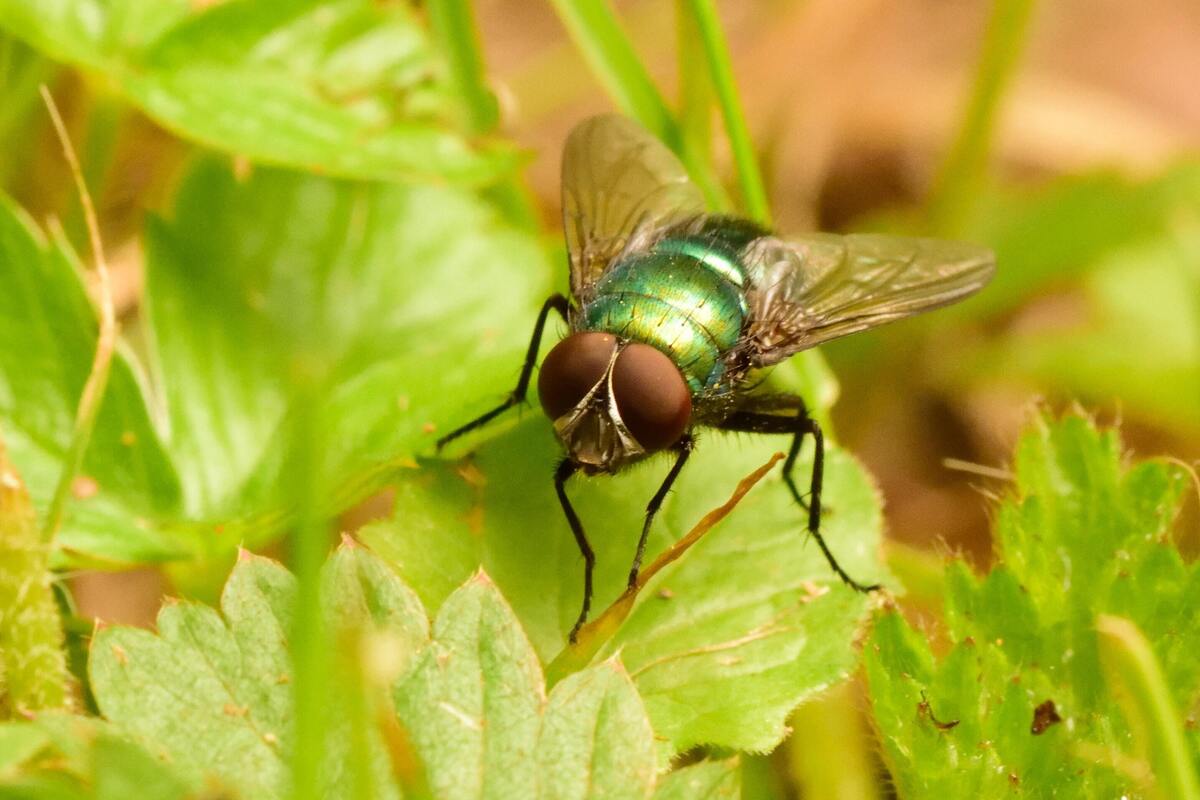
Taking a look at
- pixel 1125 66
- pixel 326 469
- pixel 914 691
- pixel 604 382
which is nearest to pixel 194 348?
pixel 326 469

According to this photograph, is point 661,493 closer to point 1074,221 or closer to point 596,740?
point 596,740

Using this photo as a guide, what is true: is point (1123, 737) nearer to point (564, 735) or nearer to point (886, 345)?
point (564, 735)

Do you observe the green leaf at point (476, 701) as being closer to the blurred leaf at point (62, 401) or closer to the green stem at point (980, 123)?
the blurred leaf at point (62, 401)

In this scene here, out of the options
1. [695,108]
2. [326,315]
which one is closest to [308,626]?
[326,315]

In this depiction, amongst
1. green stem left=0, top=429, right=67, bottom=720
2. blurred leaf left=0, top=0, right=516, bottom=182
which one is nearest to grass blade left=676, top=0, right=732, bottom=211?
blurred leaf left=0, top=0, right=516, bottom=182

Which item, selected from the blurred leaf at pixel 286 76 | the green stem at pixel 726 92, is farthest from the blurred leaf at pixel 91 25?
the green stem at pixel 726 92

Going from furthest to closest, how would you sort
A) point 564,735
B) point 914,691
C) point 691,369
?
point 691,369
point 914,691
point 564,735
